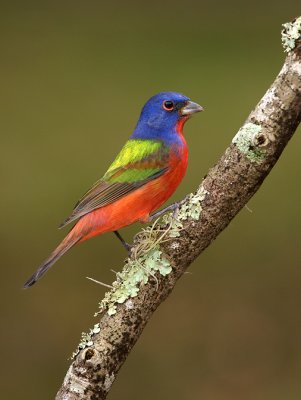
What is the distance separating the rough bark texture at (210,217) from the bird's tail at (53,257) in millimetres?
479

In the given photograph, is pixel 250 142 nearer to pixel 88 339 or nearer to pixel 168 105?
pixel 168 105

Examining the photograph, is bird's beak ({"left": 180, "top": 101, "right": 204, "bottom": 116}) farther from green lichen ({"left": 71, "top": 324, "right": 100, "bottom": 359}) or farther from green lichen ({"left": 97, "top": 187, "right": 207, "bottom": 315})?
green lichen ({"left": 71, "top": 324, "right": 100, "bottom": 359})

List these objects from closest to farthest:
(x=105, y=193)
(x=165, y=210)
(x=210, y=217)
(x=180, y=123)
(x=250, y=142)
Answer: (x=250, y=142)
(x=210, y=217)
(x=165, y=210)
(x=105, y=193)
(x=180, y=123)

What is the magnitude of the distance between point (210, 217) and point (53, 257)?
113cm

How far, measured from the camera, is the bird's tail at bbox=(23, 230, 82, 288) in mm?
4270

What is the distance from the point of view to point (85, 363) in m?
4.03

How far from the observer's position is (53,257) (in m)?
4.39

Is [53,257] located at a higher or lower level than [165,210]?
lower

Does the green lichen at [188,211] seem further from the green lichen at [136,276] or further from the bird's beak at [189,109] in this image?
the bird's beak at [189,109]

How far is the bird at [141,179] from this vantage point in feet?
14.9

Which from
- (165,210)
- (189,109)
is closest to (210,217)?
(165,210)

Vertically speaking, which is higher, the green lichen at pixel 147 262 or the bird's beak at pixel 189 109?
the bird's beak at pixel 189 109

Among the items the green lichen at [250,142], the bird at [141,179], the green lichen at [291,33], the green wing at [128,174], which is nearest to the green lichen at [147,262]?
the bird at [141,179]

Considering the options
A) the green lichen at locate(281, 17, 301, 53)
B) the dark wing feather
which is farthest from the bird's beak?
the green lichen at locate(281, 17, 301, 53)
